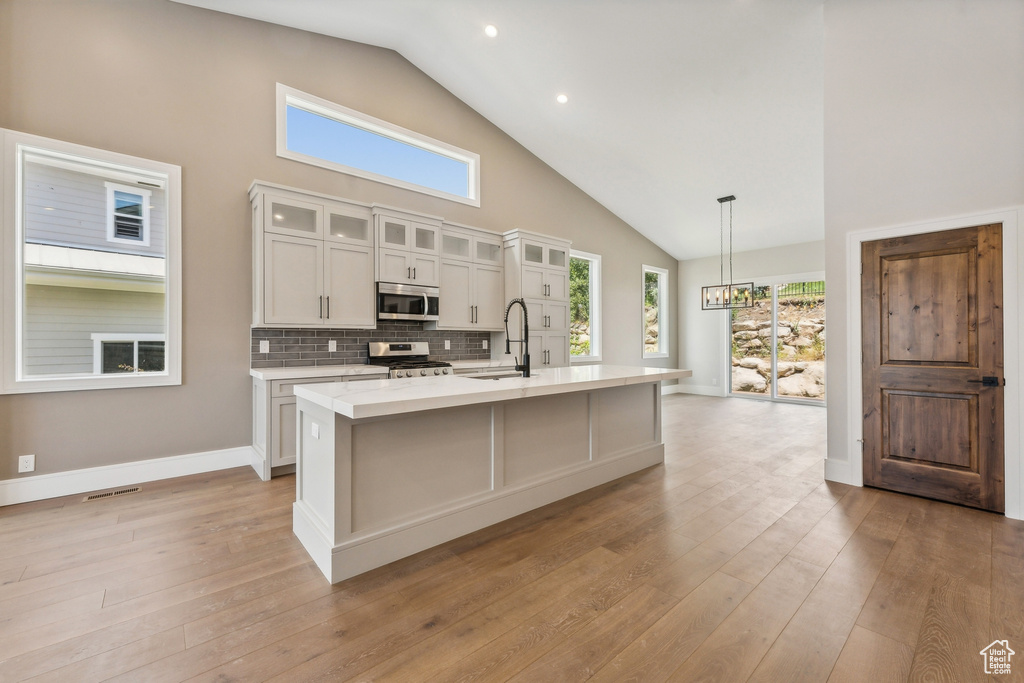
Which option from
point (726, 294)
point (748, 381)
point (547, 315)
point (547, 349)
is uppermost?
point (726, 294)

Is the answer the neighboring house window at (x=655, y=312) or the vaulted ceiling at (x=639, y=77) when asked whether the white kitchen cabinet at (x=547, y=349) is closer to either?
the vaulted ceiling at (x=639, y=77)

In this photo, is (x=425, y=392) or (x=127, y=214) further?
(x=127, y=214)

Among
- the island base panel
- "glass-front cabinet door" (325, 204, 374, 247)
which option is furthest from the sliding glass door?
"glass-front cabinet door" (325, 204, 374, 247)

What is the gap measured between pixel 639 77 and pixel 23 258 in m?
5.31

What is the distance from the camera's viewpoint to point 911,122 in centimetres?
307

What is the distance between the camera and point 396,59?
484 centimetres

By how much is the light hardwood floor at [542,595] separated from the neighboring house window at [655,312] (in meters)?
5.56

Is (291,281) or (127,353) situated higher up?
(291,281)

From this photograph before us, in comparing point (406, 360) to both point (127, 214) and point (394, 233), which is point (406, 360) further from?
point (127, 214)

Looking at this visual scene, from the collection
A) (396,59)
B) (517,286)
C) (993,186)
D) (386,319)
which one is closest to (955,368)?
(993,186)

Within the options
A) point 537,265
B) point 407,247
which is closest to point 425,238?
point 407,247

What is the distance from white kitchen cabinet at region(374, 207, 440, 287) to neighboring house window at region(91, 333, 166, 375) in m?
1.90

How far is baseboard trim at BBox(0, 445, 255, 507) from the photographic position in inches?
116

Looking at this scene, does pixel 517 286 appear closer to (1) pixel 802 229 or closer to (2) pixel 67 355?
(2) pixel 67 355
